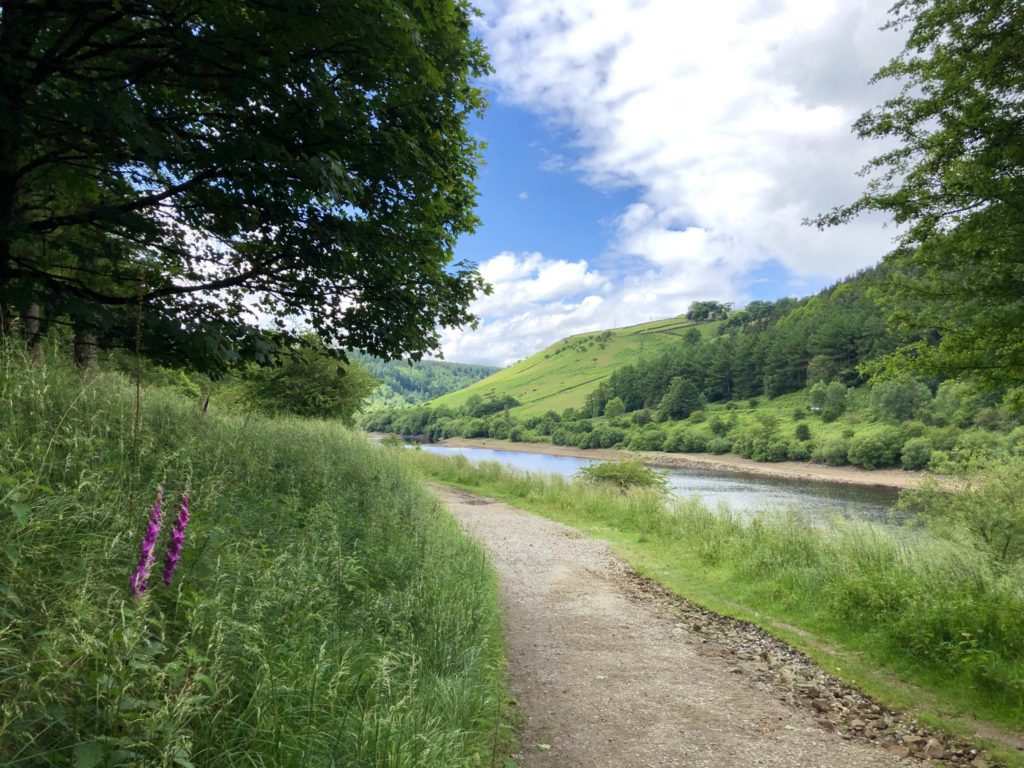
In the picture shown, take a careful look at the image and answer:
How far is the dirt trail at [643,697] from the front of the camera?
470 centimetres

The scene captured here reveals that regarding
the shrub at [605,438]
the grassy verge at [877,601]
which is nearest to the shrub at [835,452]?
the shrub at [605,438]

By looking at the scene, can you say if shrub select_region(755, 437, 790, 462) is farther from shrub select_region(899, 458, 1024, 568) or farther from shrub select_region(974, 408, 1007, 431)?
shrub select_region(899, 458, 1024, 568)

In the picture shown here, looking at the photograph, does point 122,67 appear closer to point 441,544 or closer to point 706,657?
point 441,544

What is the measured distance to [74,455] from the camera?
3541 mm

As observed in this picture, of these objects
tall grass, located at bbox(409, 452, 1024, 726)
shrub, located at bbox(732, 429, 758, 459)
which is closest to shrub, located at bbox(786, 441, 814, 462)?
shrub, located at bbox(732, 429, 758, 459)

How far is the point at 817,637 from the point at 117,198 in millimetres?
11057

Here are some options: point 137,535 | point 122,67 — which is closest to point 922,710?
point 137,535

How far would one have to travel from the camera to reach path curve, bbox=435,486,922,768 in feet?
15.4

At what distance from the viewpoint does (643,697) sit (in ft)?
18.7

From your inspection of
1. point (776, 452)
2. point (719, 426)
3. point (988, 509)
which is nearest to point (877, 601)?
point (988, 509)

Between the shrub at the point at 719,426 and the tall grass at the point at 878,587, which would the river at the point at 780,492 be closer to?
the tall grass at the point at 878,587

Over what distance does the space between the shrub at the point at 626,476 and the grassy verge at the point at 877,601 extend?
11.1 meters

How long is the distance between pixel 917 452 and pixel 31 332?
73751 mm

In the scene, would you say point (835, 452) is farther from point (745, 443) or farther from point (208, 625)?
point (208, 625)
